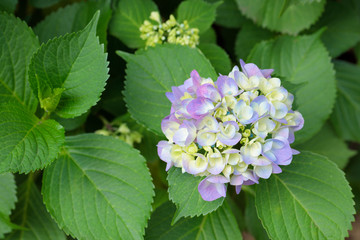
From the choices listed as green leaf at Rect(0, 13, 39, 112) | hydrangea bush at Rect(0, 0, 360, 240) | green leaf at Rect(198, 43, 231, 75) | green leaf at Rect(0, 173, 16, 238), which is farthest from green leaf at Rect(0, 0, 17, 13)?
green leaf at Rect(198, 43, 231, 75)

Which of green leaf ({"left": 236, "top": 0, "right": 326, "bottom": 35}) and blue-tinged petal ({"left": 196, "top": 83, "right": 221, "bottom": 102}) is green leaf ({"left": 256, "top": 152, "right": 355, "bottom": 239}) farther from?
green leaf ({"left": 236, "top": 0, "right": 326, "bottom": 35})

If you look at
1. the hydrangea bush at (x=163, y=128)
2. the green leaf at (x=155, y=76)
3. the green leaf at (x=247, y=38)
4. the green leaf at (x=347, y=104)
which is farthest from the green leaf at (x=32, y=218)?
the green leaf at (x=347, y=104)

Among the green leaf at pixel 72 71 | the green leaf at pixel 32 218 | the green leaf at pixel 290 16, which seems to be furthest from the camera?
the green leaf at pixel 290 16

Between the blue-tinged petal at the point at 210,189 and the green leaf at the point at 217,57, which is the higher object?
the green leaf at the point at 217,57

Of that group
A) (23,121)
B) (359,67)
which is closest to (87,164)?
(23,121)

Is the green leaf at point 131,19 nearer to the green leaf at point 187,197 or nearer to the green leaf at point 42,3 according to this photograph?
the green leaf at point 42,3

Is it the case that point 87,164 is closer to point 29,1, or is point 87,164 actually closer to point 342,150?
point 29,1
